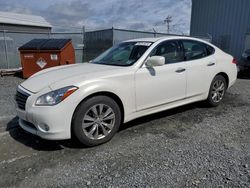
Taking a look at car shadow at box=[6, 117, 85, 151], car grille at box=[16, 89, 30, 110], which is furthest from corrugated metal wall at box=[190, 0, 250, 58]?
car grille at box=[16, 89, 30, 110]

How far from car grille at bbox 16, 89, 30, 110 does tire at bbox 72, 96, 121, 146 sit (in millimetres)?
750

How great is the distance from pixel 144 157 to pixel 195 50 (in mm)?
2581

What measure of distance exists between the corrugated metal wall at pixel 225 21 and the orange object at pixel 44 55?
9795 millimetres

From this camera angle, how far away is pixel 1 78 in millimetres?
8531

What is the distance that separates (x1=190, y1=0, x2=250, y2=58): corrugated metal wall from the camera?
39.3 feet

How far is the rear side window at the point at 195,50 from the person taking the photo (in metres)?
4.12

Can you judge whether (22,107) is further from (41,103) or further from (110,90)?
(110,90)

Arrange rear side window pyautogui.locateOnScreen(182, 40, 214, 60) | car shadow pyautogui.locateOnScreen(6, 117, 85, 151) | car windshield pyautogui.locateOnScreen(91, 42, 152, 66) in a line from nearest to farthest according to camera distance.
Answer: car shadow pyautogui.locateOnScreen(6, 117, 85, 151)
car windshield pyautogui.locateOnScreen(91, 42, 152, 66)
rear side window pyautogui.locateOnScreen(182, 40, 214, 60)

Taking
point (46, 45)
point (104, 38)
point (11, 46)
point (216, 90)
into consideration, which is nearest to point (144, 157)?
point (216, 90)

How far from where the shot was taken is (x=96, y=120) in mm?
3035

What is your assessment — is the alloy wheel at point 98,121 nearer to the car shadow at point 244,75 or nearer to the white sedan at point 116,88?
the white sedan at point 116,88

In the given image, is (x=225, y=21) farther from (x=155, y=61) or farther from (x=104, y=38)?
(x=155, y=61)

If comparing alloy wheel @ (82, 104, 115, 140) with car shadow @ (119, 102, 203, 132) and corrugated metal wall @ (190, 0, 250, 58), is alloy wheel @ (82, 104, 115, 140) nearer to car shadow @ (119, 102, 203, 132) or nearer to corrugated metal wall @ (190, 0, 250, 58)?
car shadow @ (119, 102, 203, 132)

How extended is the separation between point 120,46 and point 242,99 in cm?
345
